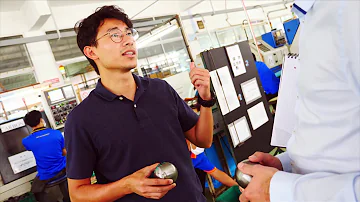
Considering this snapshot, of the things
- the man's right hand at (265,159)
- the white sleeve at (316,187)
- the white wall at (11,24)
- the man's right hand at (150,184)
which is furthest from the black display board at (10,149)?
the white sleeve at (316,187)

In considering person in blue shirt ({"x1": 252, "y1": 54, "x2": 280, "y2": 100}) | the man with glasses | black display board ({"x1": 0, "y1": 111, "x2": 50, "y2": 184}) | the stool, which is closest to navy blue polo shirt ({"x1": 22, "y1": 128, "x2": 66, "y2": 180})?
the stool

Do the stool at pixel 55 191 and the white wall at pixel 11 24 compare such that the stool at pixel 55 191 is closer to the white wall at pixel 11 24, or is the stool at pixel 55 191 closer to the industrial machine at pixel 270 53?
the white wall at pixel 11 24

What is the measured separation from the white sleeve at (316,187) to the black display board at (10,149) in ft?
13.6

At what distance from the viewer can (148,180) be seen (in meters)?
1.01

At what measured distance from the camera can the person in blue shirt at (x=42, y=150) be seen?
3580 millimetres

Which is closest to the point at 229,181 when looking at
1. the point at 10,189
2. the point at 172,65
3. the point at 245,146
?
the point at 245,146

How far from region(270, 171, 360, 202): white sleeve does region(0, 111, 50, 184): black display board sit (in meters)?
4.13

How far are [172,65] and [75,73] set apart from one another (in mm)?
4900

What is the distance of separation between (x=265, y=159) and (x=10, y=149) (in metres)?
4.08

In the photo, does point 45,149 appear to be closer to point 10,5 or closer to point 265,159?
point 265,159

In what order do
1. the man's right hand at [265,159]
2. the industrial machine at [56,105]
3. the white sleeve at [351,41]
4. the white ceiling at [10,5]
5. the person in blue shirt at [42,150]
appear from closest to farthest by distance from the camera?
the white sleeve at [351,41] < the man's right hand at [265,159] < the person in blue shirt at [42,150] < the industrial machine at [56,105] < the white ceiling at [10,5]

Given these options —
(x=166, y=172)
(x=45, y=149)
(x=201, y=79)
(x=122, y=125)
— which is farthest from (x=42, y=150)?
(x=166, y=172)

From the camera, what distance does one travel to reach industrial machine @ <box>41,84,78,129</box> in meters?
4.32

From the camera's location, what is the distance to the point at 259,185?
27.0 inches
